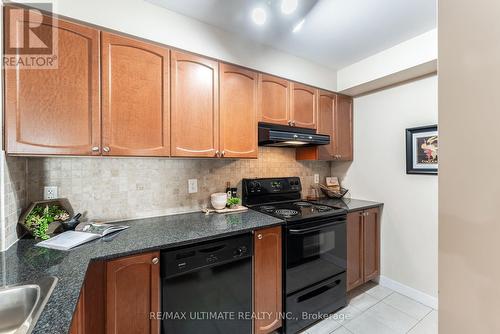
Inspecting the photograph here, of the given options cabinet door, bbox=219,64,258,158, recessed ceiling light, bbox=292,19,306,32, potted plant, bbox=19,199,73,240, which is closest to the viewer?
potted plant, bbox=19,199,73,240

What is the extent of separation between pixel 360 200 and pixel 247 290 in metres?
1.78

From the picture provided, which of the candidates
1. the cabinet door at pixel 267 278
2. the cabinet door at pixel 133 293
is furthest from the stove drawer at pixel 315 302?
the cabinet door at pixel 133 293

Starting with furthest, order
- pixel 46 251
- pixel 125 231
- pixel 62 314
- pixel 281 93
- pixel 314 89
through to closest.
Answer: pixel 314 89 → pixel 281 93 → pixel 125 231 → pixel 46 251 → pixel 62 314

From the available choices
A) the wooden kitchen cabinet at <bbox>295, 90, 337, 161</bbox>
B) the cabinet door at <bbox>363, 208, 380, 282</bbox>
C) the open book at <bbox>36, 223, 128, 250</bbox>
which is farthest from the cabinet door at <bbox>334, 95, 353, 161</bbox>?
the open book at <bbox>36, 223, 128, 250</bbox>

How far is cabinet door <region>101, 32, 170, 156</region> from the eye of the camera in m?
1.33

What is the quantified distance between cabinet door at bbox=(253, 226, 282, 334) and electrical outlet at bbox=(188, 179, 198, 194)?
28.3 inches

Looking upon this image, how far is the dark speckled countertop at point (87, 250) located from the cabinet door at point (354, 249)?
0.92 metres

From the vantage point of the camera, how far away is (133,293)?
1.13 m

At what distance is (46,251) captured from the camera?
42.8 inches

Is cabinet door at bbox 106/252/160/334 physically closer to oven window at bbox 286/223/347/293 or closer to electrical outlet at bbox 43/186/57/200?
electrical outlet at bbox 43/186/57/200

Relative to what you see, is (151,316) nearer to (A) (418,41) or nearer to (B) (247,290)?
(B) (247,290)

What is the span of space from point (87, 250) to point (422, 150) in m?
2.72

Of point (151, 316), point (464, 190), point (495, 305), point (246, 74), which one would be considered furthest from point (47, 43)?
point (495, 305)

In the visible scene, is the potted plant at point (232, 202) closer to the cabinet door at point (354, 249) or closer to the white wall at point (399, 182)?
the cabinet door at point (354, 249)
